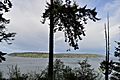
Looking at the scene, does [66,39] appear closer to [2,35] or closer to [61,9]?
[61,9]

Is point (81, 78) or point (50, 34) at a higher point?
point (50, 34)

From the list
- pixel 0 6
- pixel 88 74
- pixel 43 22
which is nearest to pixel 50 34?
pixel 43 22

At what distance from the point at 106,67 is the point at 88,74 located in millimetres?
14735

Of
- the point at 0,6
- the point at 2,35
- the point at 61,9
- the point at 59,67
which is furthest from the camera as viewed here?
the point at 59,67

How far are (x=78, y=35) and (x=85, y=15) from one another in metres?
1.48

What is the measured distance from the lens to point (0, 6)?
20.4 meters

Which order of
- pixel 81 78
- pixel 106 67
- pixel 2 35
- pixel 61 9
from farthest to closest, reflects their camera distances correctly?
pixel 106 67 → pixel 81 78 → pixel 2 35 → pixel 61 9

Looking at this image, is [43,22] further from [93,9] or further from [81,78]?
[81,78]

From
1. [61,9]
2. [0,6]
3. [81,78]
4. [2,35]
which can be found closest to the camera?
[0,6]

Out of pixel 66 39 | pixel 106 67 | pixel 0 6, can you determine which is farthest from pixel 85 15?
pixel 106 67

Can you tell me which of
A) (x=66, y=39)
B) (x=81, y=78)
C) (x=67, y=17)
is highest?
(x=67, y=17)

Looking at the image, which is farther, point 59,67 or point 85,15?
point 59,67

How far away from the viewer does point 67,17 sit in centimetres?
2233

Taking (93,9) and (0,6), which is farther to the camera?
(93,9)
